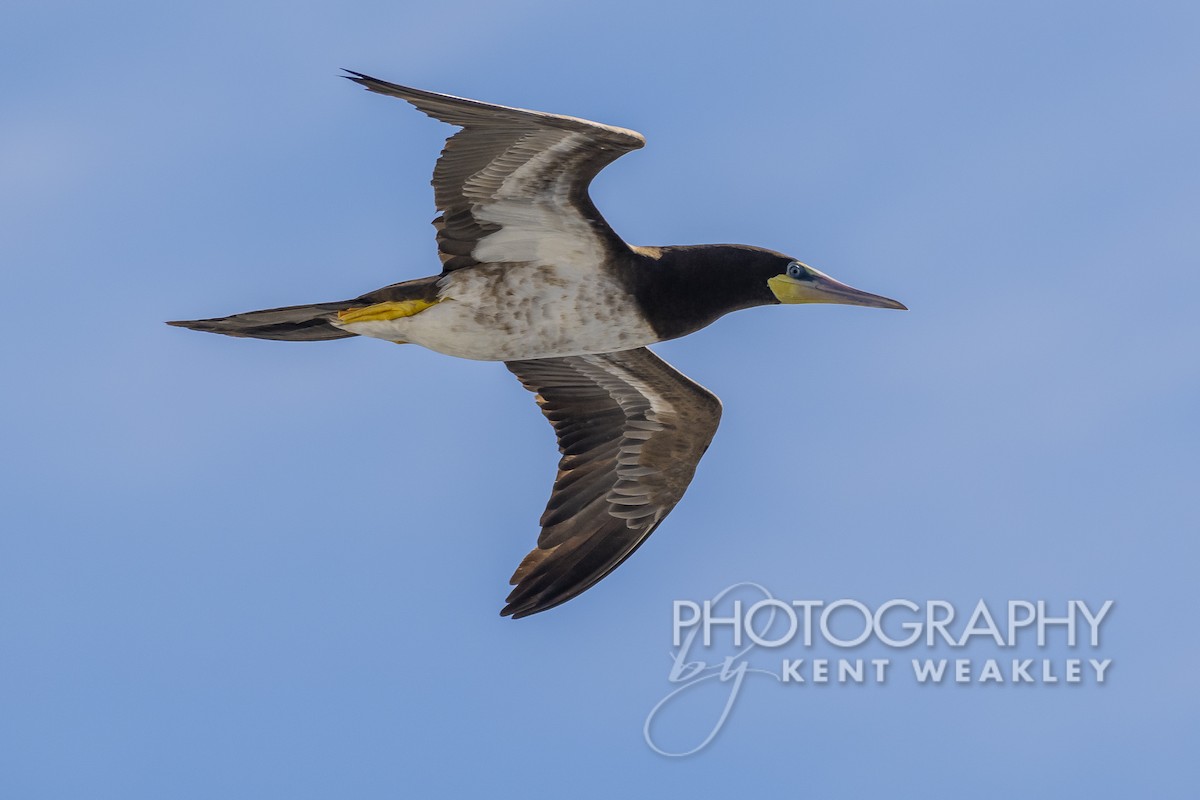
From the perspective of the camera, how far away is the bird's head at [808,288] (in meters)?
11.5

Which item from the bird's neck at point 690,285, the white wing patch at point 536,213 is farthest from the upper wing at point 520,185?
the bird's neck at point 690,285

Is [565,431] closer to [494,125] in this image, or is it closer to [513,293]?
[513,293]

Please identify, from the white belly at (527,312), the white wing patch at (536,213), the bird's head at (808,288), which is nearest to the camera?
the white wing patch at (536,213)

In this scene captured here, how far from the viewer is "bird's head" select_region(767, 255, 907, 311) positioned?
11508 mm

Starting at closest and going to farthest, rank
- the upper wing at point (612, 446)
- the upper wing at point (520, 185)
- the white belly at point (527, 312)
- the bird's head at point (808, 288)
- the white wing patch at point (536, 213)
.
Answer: the upper wing at point (520, 185) < the white wing patch at point (536, 213) < the white belly at point (527, 312) < the bird's head at point (808, 288) < the upper wing at point (612, 446)

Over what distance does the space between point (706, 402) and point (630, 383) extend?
1.86 ft

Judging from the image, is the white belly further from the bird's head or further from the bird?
the bird's head

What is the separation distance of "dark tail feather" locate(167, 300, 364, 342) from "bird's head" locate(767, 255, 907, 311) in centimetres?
259

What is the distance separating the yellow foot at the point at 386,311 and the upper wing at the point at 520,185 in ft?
0.99

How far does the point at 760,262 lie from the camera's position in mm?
11438

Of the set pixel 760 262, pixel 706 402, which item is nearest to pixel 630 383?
pixel 706 402

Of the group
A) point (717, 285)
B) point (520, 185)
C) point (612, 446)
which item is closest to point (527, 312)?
point (520, 185)

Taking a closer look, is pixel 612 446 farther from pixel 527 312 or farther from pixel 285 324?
pixel 285 324

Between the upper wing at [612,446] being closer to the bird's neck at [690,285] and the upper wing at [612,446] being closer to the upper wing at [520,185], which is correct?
the bird's neck at [690,285]
